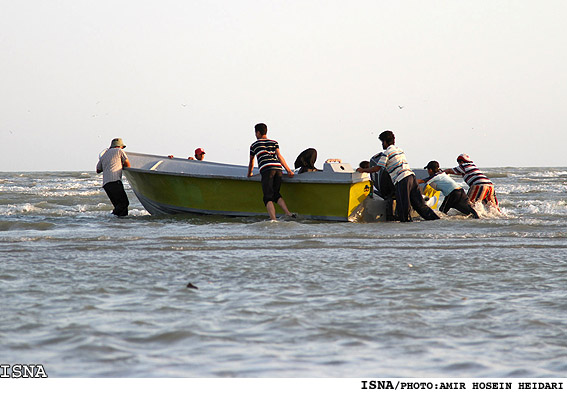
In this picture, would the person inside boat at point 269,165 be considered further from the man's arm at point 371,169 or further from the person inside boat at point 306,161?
the man's arm at point 371,169

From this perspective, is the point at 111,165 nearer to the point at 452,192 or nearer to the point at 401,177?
the point at 401,177

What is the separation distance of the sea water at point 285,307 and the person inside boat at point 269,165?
95.6 inches

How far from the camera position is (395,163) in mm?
10188

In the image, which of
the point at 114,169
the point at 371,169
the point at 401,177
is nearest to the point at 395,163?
the point at 401,177

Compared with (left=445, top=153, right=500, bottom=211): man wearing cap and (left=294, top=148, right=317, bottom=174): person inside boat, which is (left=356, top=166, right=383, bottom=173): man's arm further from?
(left=445, top=153, right=500, bottom=211): man wearing cap

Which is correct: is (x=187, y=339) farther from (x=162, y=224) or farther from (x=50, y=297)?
(x=162, y=224)

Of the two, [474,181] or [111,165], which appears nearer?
[474,181]

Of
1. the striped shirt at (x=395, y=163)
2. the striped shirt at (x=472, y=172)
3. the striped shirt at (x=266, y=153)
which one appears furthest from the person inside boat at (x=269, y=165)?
the striped shirt at (x=472, y=172)

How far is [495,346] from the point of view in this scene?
10.8 ft

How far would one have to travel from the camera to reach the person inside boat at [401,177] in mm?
10164

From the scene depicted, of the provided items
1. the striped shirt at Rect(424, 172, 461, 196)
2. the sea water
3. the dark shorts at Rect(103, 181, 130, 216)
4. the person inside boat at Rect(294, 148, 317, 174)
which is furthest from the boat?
the sea water

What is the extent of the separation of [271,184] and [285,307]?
628 cm

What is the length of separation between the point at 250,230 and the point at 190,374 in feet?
20.3

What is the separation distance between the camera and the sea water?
305 cm
